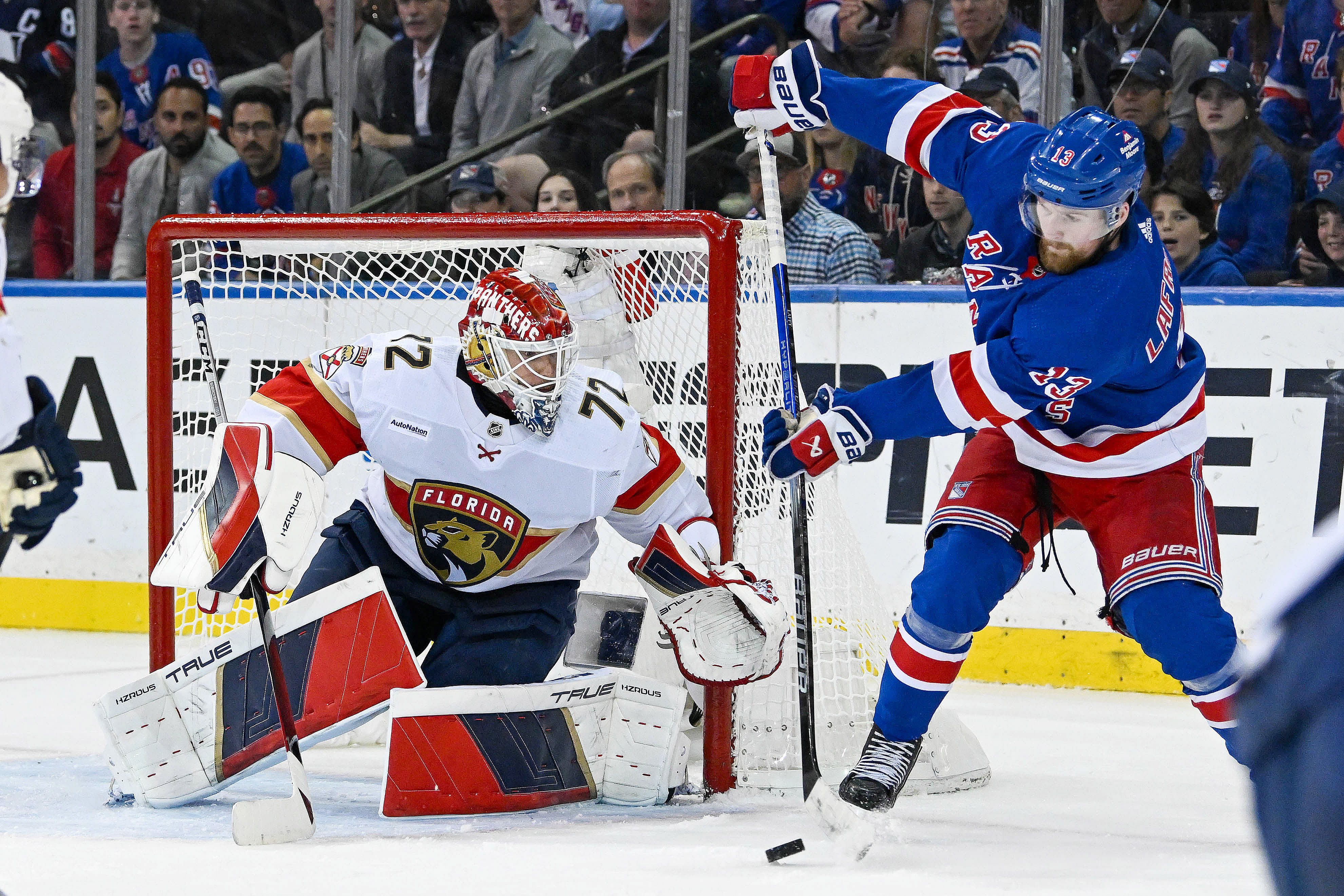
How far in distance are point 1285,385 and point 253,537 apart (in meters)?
2.57

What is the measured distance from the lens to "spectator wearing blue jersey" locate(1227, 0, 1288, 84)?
3.99 metres

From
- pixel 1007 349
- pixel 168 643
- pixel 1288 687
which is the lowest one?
pixel 168 643

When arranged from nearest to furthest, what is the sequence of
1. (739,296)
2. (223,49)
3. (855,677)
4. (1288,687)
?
(1288,687) < (739,296) < (855,677) < (223,49)

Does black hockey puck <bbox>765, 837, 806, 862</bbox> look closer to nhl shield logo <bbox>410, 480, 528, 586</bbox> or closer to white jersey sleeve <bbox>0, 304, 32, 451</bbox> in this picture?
nhl shield logo <bbox>410, 480, 528, 586</bbox>

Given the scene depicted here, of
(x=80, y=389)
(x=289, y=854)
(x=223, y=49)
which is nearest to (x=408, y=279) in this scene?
(x=80, y=389)

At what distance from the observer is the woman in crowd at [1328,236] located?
3850 millimetres

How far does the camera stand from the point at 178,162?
507 centimetres

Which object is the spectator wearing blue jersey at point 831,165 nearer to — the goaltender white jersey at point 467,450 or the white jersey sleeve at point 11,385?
the goaltender white jersey at point 467,450

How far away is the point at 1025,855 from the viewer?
7.39 feet

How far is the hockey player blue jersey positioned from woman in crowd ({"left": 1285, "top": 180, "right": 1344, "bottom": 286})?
11.5 feet

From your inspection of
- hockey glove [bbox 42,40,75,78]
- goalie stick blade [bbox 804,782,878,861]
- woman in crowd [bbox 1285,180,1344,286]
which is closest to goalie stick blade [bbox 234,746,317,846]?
goalie stick blade [bbox 804,782,878,861]

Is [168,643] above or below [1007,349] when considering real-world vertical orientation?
below


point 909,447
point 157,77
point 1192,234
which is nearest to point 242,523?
point 909,447

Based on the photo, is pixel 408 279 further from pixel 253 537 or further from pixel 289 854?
pixel 289 854
